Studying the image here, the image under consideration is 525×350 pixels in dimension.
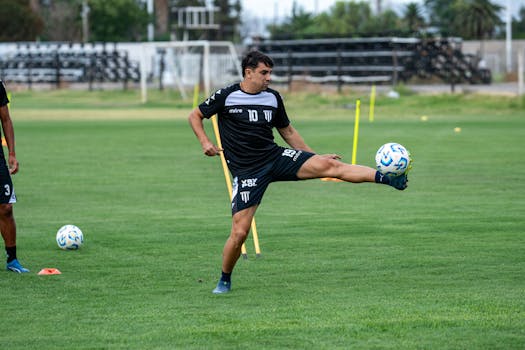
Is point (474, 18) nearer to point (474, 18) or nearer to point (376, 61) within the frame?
point (474, 18)

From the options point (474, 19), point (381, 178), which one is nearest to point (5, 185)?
point (381, 178)

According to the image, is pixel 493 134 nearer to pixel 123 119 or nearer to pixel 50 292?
pixel 123 119

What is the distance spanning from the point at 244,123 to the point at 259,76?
437 mm

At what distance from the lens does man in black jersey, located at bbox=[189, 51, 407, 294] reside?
30.5 feet

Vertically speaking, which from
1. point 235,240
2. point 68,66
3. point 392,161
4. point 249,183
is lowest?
point 235,240

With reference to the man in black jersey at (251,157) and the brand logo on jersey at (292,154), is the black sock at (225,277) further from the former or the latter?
the brand logo on jersey at (292,154)

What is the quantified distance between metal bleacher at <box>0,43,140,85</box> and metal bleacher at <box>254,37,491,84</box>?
1260 centimetres

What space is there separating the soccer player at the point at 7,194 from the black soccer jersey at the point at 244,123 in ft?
7.23

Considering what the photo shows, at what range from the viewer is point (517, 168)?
2169cm

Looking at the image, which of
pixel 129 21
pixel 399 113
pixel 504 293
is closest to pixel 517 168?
pixel 504 293

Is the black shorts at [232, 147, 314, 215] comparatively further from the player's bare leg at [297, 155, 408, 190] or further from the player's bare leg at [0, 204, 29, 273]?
the player's bare leg at [0, 204, 29, 273]

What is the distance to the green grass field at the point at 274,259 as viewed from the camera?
795cm

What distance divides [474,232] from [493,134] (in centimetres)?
1783

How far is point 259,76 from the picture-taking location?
9227mm
